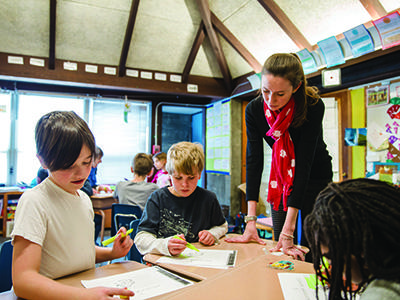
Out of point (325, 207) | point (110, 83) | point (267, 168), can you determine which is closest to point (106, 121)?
point (110, 83)

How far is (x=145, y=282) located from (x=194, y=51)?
4415mm

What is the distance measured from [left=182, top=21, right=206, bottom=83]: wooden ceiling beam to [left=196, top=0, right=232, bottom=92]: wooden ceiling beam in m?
0.10

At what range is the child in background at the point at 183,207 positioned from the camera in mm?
1416

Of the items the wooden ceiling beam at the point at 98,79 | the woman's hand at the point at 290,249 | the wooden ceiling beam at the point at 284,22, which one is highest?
the wooden ceiling beam at the point at 284,22

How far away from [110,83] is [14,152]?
196 centimetres

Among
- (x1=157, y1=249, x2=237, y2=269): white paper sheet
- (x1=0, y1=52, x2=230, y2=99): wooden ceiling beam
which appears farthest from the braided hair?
(x1=0, y1=52, x2=230, y2=99): wooden ceiling beam

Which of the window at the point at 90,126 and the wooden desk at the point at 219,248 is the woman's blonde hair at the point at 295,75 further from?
the window at the point at 90,126

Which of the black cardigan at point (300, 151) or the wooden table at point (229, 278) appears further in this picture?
the black cardigan at point (300, 151)

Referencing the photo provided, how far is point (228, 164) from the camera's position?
17.5 ft

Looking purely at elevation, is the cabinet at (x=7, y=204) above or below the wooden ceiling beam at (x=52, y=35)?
below

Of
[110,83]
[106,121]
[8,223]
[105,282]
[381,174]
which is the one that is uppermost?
[110,83]

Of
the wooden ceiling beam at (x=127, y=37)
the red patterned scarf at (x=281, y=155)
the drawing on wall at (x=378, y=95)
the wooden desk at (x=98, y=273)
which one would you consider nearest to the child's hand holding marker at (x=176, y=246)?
the wooden desk at (x=98, y=273)

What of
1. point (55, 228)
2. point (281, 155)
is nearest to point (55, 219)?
point (55, 228)

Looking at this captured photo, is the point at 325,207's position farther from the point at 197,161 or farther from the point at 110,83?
the point at 110,83
